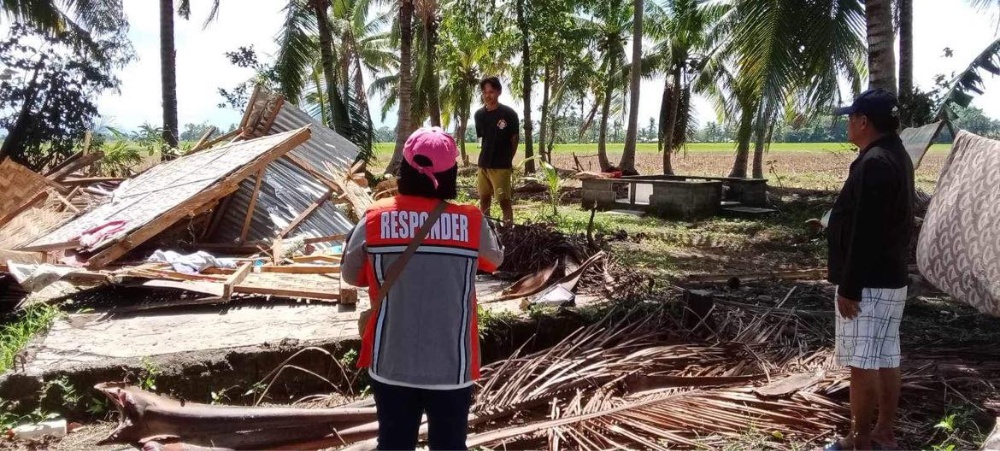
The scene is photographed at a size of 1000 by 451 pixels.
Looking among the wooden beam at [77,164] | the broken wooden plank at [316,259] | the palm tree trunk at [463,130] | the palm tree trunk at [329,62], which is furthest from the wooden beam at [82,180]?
the palm tree trunk at [463,130]

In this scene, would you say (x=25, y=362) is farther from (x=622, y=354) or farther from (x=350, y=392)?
(x=622, y=354)

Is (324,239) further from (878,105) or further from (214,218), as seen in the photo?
(878,105)

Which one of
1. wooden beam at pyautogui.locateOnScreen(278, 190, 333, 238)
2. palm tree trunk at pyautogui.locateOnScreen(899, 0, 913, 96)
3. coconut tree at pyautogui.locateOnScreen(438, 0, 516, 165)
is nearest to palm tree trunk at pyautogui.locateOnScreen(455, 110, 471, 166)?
coconut tree at pyautogui.locateOnScreen(438, 0, 516, 165)

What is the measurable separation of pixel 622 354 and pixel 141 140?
39.9 feet

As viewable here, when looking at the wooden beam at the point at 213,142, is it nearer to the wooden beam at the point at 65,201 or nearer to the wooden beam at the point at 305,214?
the wooden beam at the point at 65,201

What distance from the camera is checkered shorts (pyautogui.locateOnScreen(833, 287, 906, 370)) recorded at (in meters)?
3.09

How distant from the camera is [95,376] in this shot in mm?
4129

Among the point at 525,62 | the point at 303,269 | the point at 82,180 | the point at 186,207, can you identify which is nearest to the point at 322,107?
the point at 525,62

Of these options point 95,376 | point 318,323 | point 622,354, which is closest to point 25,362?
point 95,376

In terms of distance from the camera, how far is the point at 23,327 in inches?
197

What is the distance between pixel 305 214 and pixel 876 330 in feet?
20.2

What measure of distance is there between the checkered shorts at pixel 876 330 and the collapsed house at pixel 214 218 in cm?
372

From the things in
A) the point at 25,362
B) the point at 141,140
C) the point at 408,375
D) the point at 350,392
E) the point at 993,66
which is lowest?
the point at 350,392

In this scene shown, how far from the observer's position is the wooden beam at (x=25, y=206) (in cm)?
852
